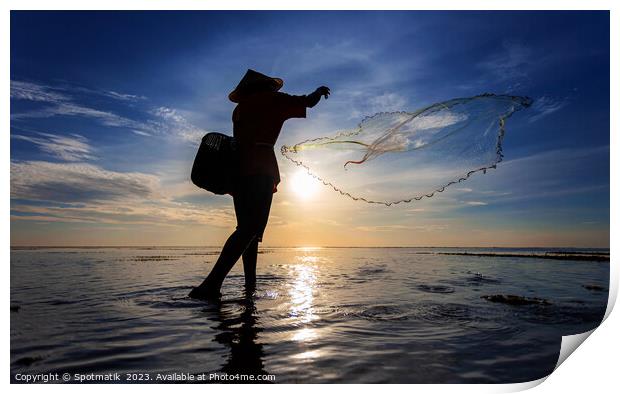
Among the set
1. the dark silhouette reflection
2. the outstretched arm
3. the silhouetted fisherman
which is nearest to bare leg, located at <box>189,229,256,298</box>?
the silhouetted fisherman

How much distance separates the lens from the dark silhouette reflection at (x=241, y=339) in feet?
9.87

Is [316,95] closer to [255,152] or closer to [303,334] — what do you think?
[255,152]

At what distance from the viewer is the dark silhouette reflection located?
3.01m

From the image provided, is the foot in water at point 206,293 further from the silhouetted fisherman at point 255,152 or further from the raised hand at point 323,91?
the raised hand at point 323,91

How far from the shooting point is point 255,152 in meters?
5.52

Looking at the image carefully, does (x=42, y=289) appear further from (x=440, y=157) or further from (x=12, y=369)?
(x=440, y=157)

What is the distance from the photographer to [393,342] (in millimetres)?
3545

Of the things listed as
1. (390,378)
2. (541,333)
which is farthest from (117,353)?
(541,333)

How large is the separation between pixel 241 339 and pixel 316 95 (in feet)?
10.7

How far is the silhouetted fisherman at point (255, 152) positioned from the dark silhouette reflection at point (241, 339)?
87cm

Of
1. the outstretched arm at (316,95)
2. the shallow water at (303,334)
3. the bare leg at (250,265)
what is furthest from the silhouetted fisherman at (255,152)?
the shallow water at (303,334)
